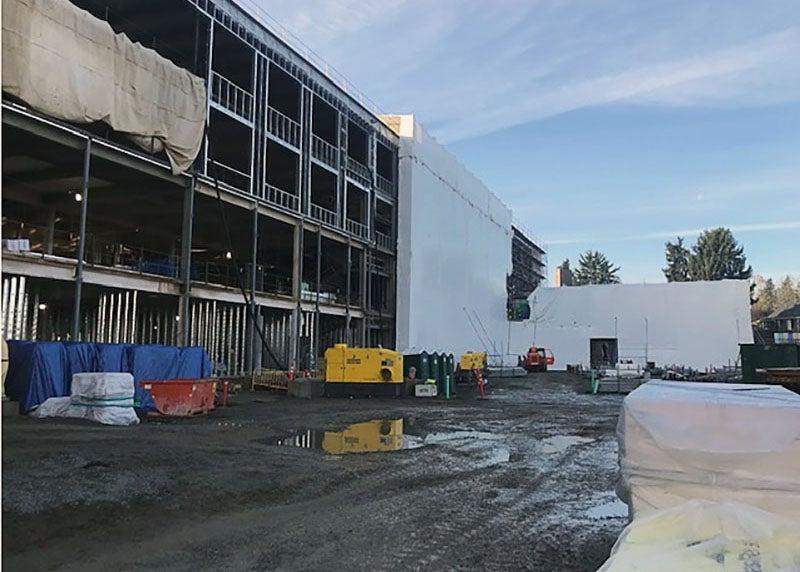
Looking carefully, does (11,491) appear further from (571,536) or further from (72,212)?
(72,212)

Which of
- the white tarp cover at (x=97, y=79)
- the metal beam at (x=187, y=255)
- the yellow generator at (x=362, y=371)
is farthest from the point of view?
the yellow generator at (x=362, y=371)

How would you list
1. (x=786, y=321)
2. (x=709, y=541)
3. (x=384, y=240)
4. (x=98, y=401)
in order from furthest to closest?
(x=786, y=321), (x=384, y=240), (x=98, y=401), (x=709, y=541)

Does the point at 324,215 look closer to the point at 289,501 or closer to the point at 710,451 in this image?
the point at 289,501

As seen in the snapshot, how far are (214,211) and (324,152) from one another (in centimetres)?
785

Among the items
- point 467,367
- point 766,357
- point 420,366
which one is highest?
point 766,357

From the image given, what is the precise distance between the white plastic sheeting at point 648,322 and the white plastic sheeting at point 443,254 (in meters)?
4.50

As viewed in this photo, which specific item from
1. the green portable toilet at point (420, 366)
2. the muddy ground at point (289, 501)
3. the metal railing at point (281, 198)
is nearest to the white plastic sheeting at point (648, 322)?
the green portable toilet at point (420, 366)

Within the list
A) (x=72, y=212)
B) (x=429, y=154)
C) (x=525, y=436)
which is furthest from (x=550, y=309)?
(x=525, y=436)

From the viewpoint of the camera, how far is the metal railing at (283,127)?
29.5 metres

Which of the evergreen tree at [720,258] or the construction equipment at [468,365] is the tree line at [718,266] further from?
the construction equipment at [468,365]

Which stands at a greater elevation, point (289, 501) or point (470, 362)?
point (470, 362)

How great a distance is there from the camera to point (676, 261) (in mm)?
84688

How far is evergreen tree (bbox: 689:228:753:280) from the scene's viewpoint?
76812 mm

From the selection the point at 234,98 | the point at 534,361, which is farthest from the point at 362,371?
the point at 534,361
